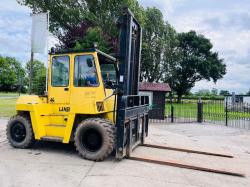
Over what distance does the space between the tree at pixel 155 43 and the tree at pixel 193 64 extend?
11.9ft

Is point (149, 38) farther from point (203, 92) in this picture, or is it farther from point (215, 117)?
point (203, 92)

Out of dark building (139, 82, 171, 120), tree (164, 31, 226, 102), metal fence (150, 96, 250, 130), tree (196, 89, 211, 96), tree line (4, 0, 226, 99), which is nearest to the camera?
metal fence (150, 96, 250, 130)

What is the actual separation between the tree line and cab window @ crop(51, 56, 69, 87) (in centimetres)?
777

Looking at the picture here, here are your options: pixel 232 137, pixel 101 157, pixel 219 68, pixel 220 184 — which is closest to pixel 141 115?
pixel 101 157

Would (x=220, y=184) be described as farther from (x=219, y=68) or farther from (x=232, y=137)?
(x=219, y=68)

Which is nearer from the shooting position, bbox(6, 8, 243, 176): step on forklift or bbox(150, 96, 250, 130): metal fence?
bbox(6, 8, 243, 176): step on forklift

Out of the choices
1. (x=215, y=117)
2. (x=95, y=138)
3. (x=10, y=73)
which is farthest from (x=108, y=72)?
(x=10, y=73)

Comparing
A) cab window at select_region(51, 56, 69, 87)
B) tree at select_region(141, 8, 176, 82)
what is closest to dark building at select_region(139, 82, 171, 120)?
cab window at select_region(51, 56, 69, 87)

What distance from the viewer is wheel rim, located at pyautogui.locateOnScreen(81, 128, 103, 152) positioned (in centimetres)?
679

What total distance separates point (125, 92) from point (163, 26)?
3297cm

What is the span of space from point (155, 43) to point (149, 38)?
1.07 m

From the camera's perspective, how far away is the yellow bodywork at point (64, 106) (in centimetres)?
698

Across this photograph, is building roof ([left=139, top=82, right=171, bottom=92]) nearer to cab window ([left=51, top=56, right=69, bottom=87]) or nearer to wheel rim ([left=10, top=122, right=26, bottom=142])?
cab window ([left=51, top=56, right=69, bottom=87])

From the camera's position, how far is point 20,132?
786 cm
